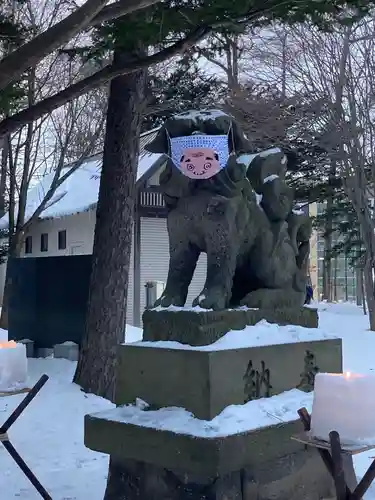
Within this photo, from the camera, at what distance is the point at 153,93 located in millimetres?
9977

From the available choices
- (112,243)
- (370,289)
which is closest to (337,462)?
(112,243)

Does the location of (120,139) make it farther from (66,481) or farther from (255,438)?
(255,438)

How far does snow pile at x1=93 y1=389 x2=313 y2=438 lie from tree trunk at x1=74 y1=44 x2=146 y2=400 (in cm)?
333

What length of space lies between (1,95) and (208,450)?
395cm

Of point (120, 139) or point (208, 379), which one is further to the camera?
point (120, 139)

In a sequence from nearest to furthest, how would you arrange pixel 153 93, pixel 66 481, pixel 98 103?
1. pixel 66 481
2. pixel 153 93
3. pixel 98 103

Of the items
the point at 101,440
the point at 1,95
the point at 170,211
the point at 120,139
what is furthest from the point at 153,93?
the point at 101,440

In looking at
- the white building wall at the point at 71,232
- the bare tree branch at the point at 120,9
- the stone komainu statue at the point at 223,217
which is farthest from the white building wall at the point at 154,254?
the stone komainu statue at the point at 223,217

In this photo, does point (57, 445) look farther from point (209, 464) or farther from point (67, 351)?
point (67, 351)

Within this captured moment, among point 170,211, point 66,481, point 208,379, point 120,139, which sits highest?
point 120,139

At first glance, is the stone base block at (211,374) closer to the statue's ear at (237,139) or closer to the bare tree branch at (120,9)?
the statue's ear at (237,139)

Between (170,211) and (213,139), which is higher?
(213,139)

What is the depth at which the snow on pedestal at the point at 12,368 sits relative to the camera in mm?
3271

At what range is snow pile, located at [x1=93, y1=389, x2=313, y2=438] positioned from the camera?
3149 mm
